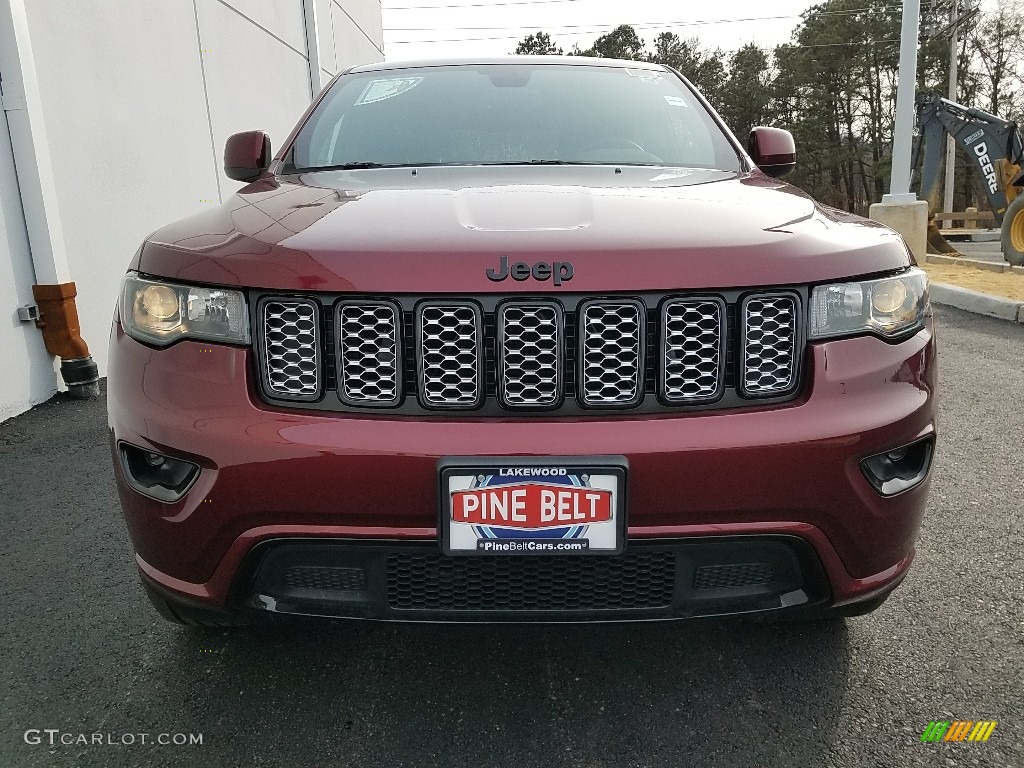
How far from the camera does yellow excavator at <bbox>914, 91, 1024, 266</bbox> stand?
1248cm

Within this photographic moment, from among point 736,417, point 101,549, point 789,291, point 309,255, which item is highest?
point 309,255

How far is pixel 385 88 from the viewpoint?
9.47ft

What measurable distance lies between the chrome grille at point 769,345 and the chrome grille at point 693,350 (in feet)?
0.17

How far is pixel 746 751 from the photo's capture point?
5.39ft

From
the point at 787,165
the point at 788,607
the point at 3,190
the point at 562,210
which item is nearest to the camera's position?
the point at 788,607

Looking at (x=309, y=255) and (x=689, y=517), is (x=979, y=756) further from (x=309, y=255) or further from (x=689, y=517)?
(x=309, y=255)

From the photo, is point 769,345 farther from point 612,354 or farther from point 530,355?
point 530,355

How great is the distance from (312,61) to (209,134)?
5311 millimetres

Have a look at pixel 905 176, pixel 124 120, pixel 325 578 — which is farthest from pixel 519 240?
pixel 905 176

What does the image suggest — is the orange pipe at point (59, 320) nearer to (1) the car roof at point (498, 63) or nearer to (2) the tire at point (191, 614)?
(1) the car roof at point (498, 63)

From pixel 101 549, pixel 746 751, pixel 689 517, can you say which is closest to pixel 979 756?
pixel 746 751

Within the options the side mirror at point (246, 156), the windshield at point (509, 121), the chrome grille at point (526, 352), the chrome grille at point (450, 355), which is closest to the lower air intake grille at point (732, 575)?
the chrome grille at point (526, 352)

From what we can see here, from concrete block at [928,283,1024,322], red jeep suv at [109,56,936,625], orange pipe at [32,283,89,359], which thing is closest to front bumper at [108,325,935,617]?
red jeep suv at [109,56,936,625]

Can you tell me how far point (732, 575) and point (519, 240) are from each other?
0.77 m
